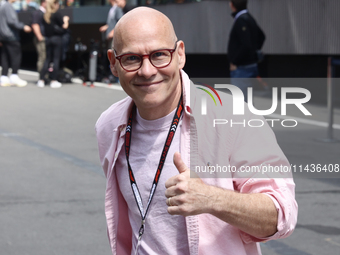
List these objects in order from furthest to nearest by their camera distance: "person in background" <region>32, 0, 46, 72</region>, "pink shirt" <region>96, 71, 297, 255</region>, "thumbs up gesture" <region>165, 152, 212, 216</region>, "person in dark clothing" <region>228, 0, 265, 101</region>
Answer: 1. "person in background" <region>32, 0, 46, 72</region>
2. "person in dark clothing" <region>228, 0, 265, 101</region>
3. "pink shirt" <region>96, 71, 297, 255</region>
4. "thumbs up gesture" <region>165, 152, 212, 216</region>

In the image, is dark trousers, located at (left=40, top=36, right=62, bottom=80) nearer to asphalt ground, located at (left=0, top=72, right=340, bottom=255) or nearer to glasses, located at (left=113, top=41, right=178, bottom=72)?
asphalt ground, located at (left=0, top=72, right=340, bottom=255)

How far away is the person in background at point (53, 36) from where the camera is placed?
677 inches

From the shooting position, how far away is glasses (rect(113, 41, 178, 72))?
2.36 metres

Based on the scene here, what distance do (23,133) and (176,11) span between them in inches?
458

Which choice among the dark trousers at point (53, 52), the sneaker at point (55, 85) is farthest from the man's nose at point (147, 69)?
the dark trousers at point (53, 52)

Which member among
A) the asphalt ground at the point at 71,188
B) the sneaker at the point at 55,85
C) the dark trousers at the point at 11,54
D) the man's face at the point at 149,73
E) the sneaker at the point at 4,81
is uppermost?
the man's face at the point at 149,73

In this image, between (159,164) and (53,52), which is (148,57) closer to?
(159,164)

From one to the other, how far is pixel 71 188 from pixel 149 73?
15.2 ft

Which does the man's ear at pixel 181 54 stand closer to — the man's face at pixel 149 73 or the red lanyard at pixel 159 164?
the man's face at pixel 149 73

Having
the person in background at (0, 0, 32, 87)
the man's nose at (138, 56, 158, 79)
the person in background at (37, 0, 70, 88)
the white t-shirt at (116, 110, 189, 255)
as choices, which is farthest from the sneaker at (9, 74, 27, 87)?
the man's nose at (138, 56, 158, 79)

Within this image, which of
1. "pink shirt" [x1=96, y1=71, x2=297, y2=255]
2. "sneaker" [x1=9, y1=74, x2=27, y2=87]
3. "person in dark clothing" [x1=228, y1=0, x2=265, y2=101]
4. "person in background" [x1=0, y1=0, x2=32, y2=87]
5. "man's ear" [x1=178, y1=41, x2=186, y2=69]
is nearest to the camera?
"pink shirt" [x1=96, y1=71, x2=297, y2=255]

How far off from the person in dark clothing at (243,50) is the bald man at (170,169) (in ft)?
22.1

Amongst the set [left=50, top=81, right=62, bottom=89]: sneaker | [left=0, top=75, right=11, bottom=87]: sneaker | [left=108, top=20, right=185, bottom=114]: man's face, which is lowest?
[left=50, top=81, right=62, bottom=89]: sneaker

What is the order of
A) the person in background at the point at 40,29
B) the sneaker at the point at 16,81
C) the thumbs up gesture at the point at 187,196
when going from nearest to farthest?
the thumbs up gesture at the point at 187,196, the person in background at the point at 40,29, the sneaker at the point at 16,81
